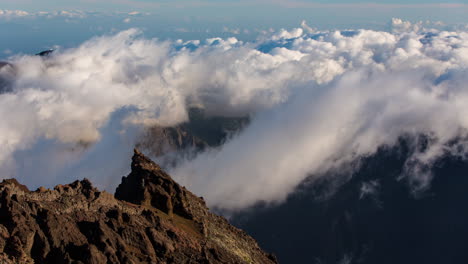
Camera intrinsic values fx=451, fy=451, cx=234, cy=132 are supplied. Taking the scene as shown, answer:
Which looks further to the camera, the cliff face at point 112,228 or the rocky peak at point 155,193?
the rocky peak at point 155,193

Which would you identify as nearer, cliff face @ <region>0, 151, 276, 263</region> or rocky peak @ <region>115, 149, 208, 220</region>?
cliff face @ <region>0, 151, 276, 263</region>

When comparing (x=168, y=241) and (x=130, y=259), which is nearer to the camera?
(x=130, y=259)

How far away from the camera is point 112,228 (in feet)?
224

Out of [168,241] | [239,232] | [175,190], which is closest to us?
[168,241]

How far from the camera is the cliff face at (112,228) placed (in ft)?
186

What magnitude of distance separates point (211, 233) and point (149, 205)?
49.8ft

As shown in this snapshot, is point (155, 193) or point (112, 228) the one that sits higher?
point (112, 228)

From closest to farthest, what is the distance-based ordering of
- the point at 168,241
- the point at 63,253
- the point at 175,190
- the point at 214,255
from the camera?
the point at 63,253, the point at 168,241, the point at 214,255, the point at 175,190

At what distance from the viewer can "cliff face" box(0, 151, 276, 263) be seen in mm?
56594

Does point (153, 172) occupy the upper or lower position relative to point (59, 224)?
A: lower

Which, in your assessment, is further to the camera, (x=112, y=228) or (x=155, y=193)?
(x=155, y=193)

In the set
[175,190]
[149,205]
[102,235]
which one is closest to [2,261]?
[102,235]

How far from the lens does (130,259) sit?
2394 inches

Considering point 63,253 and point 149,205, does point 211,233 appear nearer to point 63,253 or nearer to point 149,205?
point 149,205
